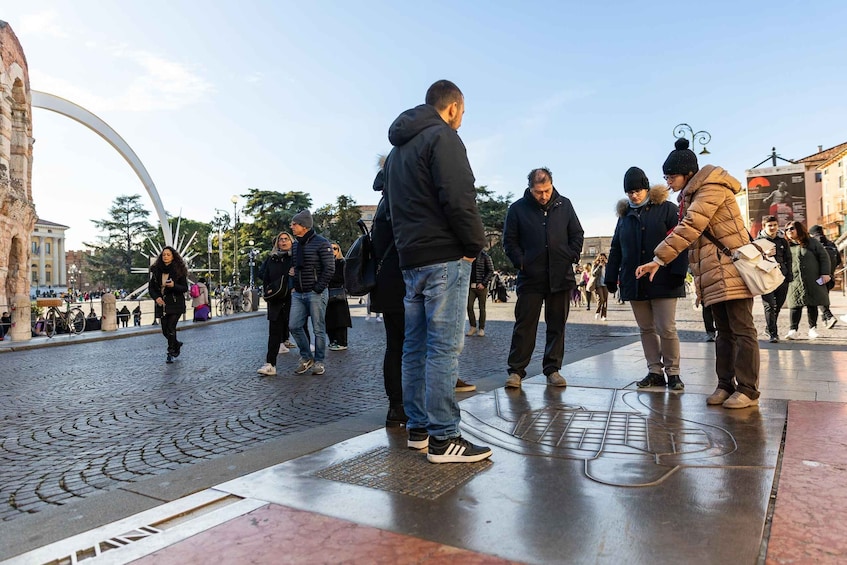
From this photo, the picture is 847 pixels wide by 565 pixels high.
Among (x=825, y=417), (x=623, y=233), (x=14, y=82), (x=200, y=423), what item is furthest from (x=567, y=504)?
(x=14, y=82)

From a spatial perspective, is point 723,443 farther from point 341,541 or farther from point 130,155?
point 130,155

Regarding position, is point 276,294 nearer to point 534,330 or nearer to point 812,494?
point 534,330

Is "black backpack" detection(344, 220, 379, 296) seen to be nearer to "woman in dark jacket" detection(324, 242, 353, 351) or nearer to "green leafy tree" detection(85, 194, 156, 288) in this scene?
"woman in dark jacket" detection(324, 242, 353, 351)

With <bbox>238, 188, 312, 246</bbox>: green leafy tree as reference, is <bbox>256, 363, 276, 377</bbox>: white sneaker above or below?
below

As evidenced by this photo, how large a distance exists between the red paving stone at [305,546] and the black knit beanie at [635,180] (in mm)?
4015

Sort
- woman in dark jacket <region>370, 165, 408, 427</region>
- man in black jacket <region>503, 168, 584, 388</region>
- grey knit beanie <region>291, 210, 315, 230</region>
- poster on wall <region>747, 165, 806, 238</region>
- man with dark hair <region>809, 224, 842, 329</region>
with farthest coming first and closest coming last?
poster on wall <region>747, 165, 806, 238</region>, man with dark hair <region>809, 224, 842, 329</region>, grey knit beanie <region>291, 210, 315, 230</region>, man in black jacket <region>503, 168, 584, 388</region>, woman in dark jacket <region>370, 165, 408, 427</region>

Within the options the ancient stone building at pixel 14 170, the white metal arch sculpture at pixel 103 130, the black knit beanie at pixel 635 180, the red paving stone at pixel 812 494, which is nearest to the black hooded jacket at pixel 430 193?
the red paving stone at pixel 812 494

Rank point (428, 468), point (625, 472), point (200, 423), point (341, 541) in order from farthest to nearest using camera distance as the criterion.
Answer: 1. point (200, 423)
2. point (428, 468)
3. point (625, 472)
4. point (341, 541)

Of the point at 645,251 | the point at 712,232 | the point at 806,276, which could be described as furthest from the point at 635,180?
the point at 806,276

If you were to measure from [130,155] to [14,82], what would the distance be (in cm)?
1756

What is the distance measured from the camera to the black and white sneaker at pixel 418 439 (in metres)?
3.36

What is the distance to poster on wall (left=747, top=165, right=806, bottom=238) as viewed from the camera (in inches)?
1248

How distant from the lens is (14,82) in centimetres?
2345

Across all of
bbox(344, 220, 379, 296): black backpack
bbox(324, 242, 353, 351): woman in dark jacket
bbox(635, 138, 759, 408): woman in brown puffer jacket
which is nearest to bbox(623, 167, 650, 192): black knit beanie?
bbox(635, 138, 759, 408): woman in brown puffer jacket
